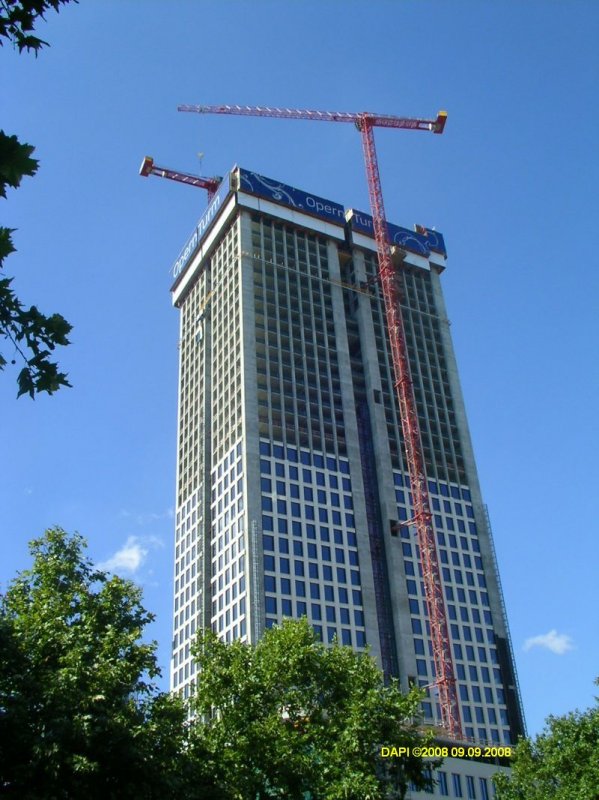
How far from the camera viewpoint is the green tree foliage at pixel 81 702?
3253 cm

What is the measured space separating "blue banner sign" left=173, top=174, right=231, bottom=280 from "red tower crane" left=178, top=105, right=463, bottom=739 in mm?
25203

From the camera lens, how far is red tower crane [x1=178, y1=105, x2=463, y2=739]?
114312 millimetres

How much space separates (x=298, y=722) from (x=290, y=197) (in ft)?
381

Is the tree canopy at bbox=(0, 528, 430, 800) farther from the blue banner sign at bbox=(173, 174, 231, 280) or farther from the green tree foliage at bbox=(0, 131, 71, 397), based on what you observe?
the blue banner sign at bbox=(173, 174, 231, 280)

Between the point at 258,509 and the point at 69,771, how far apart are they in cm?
8497

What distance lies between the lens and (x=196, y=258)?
157 meters

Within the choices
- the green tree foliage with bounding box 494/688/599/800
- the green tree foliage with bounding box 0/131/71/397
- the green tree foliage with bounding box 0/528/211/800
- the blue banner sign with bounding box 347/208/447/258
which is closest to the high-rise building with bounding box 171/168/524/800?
the blue banner sign with bounding box 347/208/447/258

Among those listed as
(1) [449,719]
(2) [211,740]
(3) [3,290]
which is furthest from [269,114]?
(3) [3,290]

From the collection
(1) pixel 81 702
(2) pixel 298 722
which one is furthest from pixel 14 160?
(2) pixel 298 722

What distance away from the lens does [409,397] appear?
13462 cm

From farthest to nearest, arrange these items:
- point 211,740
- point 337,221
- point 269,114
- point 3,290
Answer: point 269,114, point 337,221, point 211,740, point 3,290

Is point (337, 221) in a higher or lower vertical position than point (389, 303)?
higher

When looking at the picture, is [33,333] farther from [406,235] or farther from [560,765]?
[406,235]

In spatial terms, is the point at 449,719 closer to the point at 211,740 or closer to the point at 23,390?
the point at 211,740
